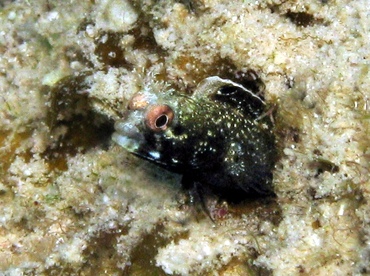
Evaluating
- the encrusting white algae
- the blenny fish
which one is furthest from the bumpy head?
the encrusting white algae

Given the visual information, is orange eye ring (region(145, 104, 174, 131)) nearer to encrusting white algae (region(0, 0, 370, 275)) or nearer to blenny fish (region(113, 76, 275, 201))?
blenny fish (region(113, 76, 275, 201))

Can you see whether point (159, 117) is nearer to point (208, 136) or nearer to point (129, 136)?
point (129, 136)

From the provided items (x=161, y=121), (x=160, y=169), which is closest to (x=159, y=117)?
(x=161, y=121)

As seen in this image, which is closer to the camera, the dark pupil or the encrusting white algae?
the dark pupil

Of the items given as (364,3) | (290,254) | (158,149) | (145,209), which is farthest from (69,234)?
(364,3)

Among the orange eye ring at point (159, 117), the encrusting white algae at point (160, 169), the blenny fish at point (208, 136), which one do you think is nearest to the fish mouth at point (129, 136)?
the blenny fish at point (208, 136)

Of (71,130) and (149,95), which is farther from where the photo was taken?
(71,130)

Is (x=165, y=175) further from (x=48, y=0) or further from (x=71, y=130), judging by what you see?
(x=48, y=0)
